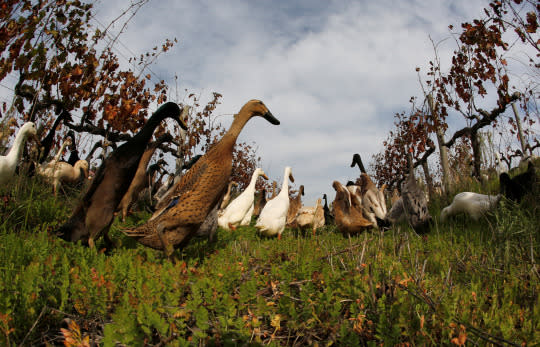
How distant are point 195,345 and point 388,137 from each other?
1687 centimetres

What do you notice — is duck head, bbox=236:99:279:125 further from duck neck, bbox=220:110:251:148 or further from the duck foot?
the duck foot

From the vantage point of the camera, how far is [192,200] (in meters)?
4.39

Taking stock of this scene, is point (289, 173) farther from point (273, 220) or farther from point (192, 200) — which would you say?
point (192, 200)

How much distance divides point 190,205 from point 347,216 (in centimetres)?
378

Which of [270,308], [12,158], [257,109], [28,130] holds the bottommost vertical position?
[270,308]

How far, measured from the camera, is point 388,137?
56.9ft

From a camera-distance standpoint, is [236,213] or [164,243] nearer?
[164,243]

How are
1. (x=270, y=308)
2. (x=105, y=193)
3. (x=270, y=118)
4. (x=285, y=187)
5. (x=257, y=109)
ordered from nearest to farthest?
(x=270, y=308) < (x=105, y=193) < (x=257, y=109) < (x=270, y=118) < (x=285, y=187)

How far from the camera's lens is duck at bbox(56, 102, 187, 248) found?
4.07 meters

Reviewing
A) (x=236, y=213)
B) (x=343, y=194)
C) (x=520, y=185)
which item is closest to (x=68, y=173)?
(x=236, y=213)

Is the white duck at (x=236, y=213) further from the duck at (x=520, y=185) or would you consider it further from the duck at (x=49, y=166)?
the duck at (x=520, y=185)

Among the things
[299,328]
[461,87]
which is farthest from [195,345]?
[461,87]

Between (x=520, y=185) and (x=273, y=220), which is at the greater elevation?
(x=520, y=185)

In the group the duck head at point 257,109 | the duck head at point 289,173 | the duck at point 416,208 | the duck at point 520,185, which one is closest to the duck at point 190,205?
the duck head at point 257,109
